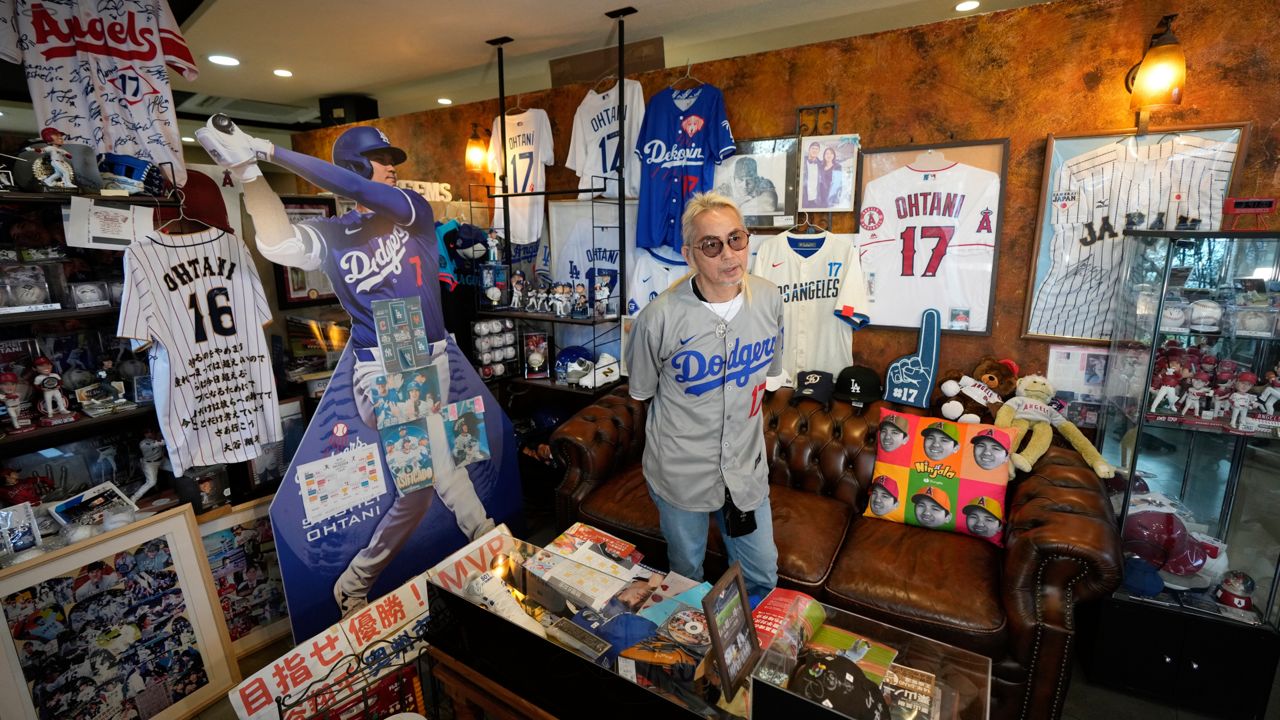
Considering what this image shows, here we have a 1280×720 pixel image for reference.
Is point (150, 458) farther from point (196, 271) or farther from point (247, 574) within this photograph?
point (196, 271)

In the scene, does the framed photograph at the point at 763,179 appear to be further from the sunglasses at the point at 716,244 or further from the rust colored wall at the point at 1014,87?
the sunglasses at the point at 716,244

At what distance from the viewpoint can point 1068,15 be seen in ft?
7.50

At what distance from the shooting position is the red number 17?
8.58 ft

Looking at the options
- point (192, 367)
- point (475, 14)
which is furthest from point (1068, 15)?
point (192, 367)

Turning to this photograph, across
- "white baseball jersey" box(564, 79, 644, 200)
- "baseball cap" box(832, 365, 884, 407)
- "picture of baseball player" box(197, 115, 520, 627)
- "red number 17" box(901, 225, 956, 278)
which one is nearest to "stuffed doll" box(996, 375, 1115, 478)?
"baseball cap" box(832, 365, 884, 407)

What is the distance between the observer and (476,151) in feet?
12.5

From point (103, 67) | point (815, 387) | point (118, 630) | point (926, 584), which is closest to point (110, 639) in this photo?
point (118, 630)

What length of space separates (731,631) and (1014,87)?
8.33 feet

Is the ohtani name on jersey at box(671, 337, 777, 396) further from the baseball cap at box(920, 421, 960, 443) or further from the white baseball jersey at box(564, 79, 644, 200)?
the white baseball jersey at box(564, 79, 644, 200)

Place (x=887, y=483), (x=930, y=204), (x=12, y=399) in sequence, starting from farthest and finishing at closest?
(x=930, y=204)
(x=887, y=483)
(x=12, y=399)

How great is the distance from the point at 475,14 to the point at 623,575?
258 centimetres

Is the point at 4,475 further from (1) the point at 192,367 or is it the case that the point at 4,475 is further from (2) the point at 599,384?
(2) the point at 599,384

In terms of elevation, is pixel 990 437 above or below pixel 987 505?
above

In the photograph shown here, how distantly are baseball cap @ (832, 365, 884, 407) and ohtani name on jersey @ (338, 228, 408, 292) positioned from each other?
84.1 inches
